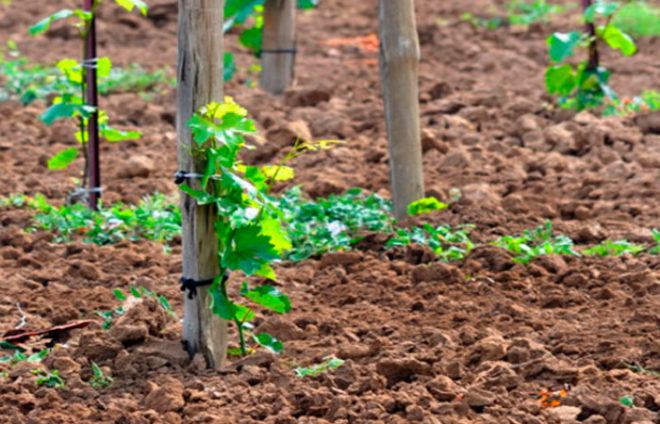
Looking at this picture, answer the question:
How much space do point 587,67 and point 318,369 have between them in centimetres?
406

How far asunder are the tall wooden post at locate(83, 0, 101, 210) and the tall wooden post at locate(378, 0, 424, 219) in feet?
4.87

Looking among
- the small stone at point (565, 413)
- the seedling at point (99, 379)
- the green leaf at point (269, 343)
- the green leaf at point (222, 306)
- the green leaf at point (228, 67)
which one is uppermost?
the green leaf at point (228, 67)

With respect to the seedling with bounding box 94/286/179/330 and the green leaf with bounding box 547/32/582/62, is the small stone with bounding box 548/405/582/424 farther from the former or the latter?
the green leaf with bounding box 547/32/582/62

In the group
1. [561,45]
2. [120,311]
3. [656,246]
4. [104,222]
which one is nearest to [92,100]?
[104,222]

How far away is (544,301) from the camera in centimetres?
438

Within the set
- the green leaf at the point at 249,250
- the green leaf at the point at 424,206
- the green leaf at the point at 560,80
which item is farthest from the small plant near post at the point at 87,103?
the green leaf at the point at 560,80

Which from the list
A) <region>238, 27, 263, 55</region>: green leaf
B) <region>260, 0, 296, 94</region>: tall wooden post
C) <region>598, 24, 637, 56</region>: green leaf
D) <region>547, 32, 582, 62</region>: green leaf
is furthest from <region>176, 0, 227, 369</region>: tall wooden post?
<region>238, 27, 263, 55</region>: green leaf

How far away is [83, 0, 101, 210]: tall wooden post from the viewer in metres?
5.36

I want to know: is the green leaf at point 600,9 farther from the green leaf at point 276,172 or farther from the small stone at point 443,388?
the small stone at point 443,388

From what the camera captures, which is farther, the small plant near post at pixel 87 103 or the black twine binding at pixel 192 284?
the small plant near post at pixel 87 103

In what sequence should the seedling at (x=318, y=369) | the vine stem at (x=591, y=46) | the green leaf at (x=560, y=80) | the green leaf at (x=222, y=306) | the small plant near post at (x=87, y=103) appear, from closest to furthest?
the green leaf at (x=222, y=306)
the seedling at (x=318, y=369)
the small plant near post at (x=87, y=103)
the green leaf at (x=560, y=80)
the vine stem at (x=591, y=46)

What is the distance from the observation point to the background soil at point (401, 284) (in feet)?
11.5

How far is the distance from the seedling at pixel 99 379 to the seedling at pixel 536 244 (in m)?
1.98

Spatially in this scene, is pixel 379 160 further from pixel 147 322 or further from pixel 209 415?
pixel 209 415
